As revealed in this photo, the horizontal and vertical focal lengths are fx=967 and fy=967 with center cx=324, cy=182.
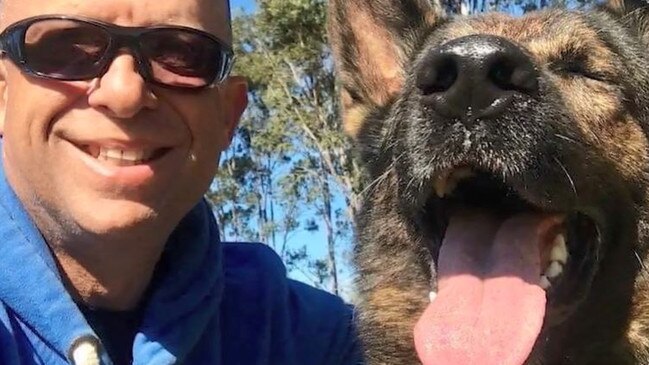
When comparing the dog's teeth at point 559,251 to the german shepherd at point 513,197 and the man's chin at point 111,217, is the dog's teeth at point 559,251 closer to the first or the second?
the german shepherd at point 513,197

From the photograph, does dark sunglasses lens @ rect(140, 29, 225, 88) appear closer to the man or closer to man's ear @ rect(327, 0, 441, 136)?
the man

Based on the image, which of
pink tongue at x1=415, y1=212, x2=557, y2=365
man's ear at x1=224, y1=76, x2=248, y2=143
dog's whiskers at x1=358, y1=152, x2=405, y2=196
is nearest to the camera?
pink tongue at x1=415, y1=212, x2=557, y2=365

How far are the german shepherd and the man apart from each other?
901 mm

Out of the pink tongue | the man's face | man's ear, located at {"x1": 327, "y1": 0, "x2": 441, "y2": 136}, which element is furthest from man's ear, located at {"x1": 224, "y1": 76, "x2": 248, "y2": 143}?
the pink tongue

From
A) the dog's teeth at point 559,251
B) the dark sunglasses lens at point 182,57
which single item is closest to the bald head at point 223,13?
the dark sunglasses lens at point 182,57

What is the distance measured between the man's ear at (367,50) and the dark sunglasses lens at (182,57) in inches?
54.8

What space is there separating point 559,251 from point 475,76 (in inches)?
36.6

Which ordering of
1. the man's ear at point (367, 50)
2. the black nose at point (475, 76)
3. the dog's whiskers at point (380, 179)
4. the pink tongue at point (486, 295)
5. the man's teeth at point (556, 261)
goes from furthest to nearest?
1. the man's ear at point (367, 50)
2. the dog's whiskers at point (380, 179)
3. the man's teeth at point (556, 261)
4. the pink tongue at point (486, 295)
5. the black nose at point (475, 76)

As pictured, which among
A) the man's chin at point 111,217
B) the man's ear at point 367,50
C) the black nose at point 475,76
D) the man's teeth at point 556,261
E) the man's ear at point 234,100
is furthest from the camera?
the man's ear at point 367,50

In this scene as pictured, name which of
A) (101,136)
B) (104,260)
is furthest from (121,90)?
(104,260)

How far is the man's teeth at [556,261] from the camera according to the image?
3.96 metres

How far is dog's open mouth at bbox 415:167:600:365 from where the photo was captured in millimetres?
3738

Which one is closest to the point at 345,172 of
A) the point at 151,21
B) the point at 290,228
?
the point at 290,228

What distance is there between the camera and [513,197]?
162 inches
